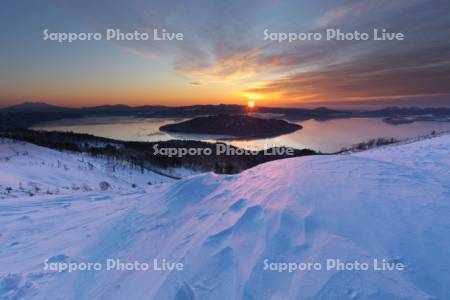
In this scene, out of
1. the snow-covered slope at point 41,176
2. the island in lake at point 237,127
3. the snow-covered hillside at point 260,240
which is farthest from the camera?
the island in lake at point 237,127

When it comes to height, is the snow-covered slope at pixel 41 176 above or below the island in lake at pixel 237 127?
below

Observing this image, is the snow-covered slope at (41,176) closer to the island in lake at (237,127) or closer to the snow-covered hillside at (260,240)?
the snow-covered hillside at (260,240)

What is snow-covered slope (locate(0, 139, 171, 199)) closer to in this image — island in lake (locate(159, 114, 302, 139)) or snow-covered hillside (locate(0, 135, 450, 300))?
snow-covered hillside (locate(0, 135, 450, 300))

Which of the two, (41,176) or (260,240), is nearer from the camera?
(260,240)

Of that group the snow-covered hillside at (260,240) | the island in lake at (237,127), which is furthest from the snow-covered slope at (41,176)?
the island in lake at (237,127)

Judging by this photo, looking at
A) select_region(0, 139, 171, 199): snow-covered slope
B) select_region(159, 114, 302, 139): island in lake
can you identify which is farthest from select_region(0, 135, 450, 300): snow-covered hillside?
select_region(159, 114, 302, 139): island in lake

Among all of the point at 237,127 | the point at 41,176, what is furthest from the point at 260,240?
the point at 237,127

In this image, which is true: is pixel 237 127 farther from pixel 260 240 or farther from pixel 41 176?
pixel 260 240
